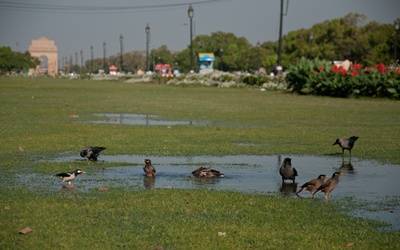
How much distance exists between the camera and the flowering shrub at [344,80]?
137 feet

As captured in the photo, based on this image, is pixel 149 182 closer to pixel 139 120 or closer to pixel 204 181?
pixel 204 181

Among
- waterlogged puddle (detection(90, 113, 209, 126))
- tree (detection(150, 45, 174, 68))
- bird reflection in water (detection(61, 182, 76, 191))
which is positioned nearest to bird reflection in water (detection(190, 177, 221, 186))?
bird reflection in water (detection(61, 182, 76, 191))

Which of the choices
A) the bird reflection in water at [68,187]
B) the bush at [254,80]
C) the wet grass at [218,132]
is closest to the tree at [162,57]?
the bush at [254,80]

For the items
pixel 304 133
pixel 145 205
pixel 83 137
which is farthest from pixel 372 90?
pixel 145 205

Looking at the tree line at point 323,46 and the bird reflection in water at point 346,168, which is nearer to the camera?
the bird reflection in water at point 346,168

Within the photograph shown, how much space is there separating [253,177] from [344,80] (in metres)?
31.8

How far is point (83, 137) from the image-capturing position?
19812 millimetres

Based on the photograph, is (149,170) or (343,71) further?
(343,71)

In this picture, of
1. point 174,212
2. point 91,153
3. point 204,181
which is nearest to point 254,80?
point 91,153

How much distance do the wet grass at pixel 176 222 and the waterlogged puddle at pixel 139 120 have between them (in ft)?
45.7

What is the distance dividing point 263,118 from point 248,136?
708 centimetres

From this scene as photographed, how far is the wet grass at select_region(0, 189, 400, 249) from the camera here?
25.5 feet

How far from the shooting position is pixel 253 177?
515 inches

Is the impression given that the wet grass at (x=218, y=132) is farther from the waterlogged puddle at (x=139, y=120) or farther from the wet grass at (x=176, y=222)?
the wet grass at (x=176, y=222)
